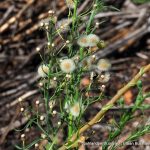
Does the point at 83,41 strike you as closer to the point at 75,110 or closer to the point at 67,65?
the point at 67,65

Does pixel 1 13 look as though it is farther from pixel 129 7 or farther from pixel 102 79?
pixel 102 79

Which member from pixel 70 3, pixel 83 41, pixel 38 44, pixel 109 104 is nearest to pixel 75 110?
pixel 109 104

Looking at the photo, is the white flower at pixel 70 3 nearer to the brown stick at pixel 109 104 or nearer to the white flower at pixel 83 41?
the white flower at pixel 83 41

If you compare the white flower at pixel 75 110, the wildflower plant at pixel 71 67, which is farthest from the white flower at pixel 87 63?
the white flower at pixel 75 110

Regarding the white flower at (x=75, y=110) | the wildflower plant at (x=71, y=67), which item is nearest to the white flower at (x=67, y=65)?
the wildflower plant at (x=71, y=67)

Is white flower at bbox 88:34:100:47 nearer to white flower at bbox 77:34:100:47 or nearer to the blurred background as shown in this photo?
white flower at bbox 77:34:100:47

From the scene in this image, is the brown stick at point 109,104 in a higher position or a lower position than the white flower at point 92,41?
lower

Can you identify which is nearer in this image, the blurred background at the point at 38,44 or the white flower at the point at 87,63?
the white flower at the point at 87,63

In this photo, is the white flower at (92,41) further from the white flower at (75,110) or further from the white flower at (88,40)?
the white flower at (75,110)

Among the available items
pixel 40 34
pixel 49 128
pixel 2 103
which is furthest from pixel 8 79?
pixel 49 128

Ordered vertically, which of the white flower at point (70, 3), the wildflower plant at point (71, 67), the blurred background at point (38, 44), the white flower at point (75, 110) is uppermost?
the white flower at point (70, 3)
